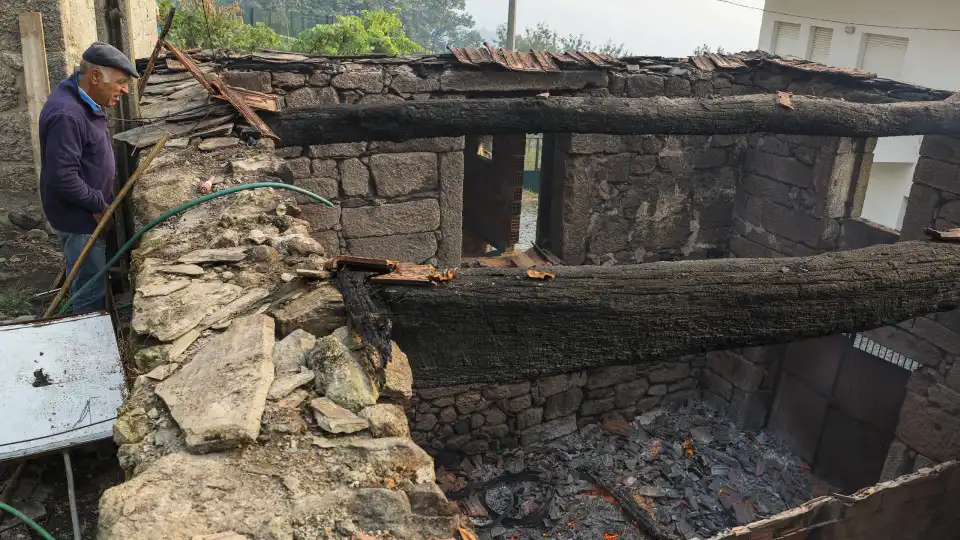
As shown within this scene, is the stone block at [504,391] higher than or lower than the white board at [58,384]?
lower

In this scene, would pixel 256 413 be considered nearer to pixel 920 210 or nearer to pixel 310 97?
pixel 310 97

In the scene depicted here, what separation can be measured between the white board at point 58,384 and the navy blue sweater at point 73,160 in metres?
0.96

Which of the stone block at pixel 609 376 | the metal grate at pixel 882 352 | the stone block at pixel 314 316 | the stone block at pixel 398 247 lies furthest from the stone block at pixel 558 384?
the stone block at pixel 314 316

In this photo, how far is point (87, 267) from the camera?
3.77m

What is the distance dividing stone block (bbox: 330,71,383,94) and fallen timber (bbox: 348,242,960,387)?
3281 millimetres

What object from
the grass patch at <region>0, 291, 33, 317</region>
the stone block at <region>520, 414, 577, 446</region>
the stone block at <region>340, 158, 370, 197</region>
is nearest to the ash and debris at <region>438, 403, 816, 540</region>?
the stone block at <region>520, 414, 577, 446</region>

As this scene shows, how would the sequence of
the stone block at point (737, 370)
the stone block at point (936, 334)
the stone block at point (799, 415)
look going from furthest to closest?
the stone block at point (737, 370) < the stone block at point (799, 415) < the stone block at point (936, 334)

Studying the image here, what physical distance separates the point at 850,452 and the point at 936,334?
145 centimetres

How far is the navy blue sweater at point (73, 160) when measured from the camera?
3514 mm

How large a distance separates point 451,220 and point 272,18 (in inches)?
923

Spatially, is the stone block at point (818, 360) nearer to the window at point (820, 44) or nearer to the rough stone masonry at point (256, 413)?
the rough stone masonry at point (256, 413)

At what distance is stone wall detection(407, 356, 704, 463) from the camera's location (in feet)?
22.6

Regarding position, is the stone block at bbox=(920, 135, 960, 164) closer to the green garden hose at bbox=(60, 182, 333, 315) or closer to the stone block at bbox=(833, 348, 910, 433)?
the stone block at bbox=(833, 348, 910, 433)

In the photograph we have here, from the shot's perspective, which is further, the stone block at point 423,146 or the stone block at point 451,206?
the stone block at point 451,206
